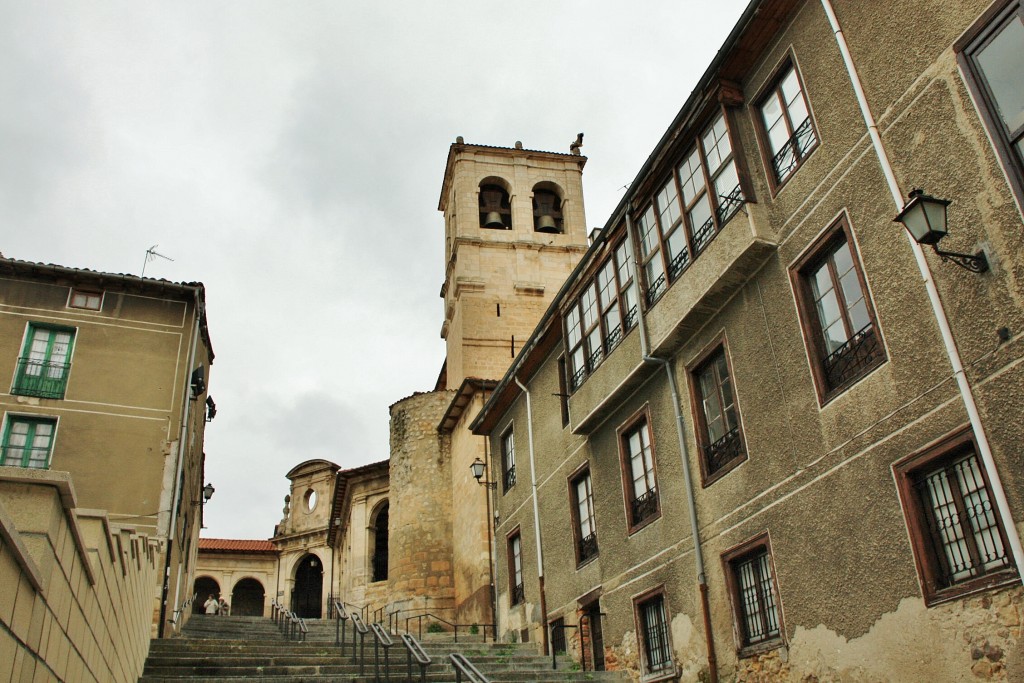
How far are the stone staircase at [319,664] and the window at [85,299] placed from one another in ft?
30.7

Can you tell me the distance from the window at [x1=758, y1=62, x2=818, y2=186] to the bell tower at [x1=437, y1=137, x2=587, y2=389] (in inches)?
842

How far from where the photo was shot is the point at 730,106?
11.1 m

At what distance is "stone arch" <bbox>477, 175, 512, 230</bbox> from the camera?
35.1 metres

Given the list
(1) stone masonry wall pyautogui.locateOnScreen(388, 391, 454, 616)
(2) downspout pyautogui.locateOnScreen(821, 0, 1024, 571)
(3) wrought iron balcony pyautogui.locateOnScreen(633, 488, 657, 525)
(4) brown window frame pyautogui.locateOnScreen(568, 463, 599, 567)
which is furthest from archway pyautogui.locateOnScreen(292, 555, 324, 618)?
(2) downspout pyautogui.locateOnScreen(821, 0, 1024, 571)

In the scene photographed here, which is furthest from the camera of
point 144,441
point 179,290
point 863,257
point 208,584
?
point 208,584

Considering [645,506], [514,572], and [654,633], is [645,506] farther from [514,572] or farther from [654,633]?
[514,572]

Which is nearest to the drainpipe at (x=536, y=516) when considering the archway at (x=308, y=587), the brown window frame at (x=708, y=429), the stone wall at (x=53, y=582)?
the brown window frame at (x=708, y=429)

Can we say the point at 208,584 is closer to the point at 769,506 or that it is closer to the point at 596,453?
the point at 596,453

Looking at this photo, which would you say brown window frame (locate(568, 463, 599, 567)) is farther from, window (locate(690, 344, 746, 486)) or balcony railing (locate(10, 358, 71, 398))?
balcony railing (locate(10, 358, 71, 398))

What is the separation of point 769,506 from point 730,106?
4969 mm

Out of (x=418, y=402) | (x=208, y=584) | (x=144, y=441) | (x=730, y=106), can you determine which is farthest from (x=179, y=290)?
(x=208, y=584)

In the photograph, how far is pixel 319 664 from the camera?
43.8 feet

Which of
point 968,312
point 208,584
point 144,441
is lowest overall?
point 968,312

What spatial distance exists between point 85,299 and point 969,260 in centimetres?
1882
